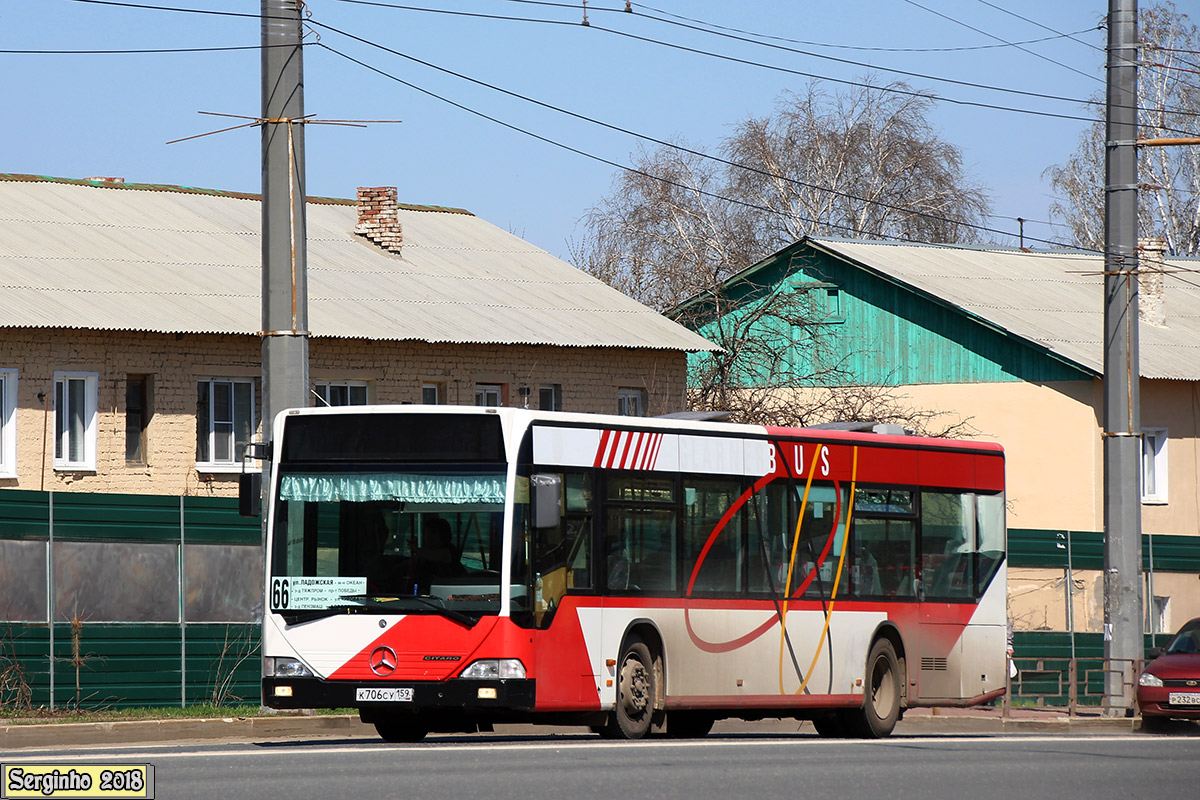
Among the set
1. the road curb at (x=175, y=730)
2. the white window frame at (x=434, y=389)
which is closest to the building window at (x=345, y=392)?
the white window frame at (x=434, y=389)

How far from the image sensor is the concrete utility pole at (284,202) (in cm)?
1789

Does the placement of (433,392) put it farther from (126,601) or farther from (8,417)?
(126,601)

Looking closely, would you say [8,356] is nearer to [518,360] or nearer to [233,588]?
[233,588]

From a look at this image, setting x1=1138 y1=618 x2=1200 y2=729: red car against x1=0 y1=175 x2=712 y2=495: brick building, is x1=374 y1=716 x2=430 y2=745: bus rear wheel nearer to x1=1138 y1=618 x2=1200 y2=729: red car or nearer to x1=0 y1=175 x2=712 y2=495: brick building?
x1=0 y1=175 x2=712 y2=495: brick building

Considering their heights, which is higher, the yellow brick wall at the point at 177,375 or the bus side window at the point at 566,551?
the yellow brick wall at the point at 177,375

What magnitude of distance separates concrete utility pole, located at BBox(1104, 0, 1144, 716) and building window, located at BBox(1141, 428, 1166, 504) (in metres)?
13.4

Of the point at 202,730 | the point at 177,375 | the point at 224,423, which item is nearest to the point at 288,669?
the point at 202,730

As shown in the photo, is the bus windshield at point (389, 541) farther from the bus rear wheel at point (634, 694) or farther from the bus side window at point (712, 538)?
the bus side window at point (712, 538)

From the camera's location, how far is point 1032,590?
30.2 m

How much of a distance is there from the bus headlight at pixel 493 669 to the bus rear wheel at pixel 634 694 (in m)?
1.42

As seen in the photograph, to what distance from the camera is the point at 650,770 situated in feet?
40.1

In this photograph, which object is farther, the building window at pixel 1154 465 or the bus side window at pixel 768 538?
the building window at pixel 1154 465

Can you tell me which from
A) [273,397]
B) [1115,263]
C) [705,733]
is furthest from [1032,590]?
[273,397]

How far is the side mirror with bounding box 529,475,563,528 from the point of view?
559 inches
